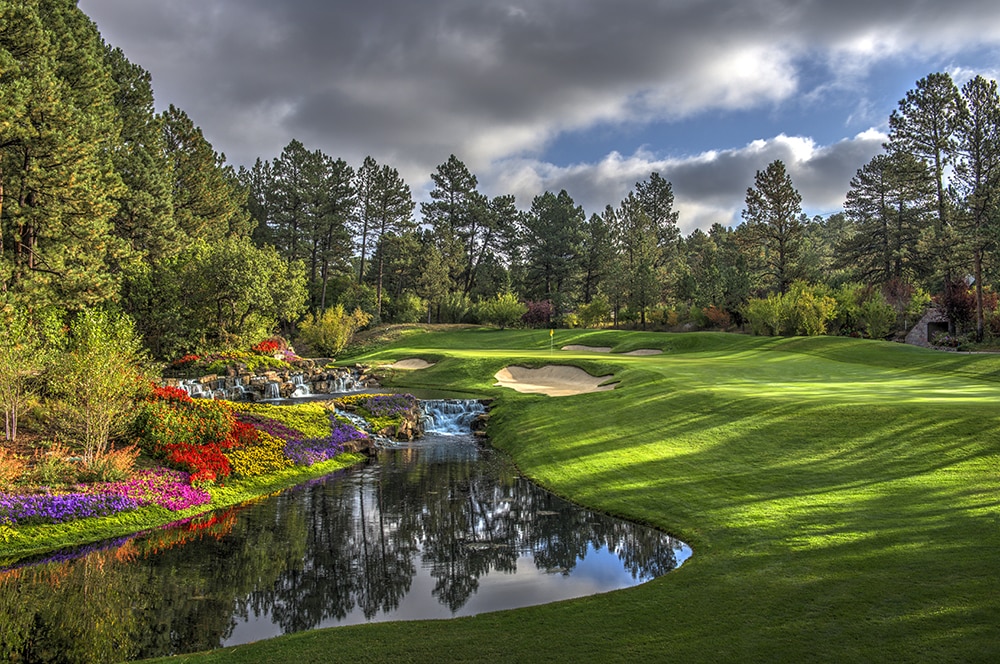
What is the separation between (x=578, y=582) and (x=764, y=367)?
2220 centimetres

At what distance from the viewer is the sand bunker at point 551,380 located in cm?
2738

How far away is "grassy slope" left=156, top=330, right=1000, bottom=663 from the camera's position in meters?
6.06

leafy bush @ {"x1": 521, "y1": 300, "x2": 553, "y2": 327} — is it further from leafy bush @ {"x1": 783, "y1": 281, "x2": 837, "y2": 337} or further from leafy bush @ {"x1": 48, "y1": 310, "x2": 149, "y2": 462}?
leafy bush @ {"x1": 48, "y1": 310, "x2": 149, "y2": 462}

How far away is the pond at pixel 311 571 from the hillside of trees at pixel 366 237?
13609mm

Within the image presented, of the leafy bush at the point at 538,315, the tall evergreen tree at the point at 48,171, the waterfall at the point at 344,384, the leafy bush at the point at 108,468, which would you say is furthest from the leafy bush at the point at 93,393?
the leafy bush at the point at 538,315

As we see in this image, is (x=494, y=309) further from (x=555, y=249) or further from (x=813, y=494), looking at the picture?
(x=813, y=494)

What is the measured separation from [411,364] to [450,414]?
16.8 meters

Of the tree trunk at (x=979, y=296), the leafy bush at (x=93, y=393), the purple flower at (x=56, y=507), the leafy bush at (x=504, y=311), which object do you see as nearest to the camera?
the purple flower at (x=56, y=507)

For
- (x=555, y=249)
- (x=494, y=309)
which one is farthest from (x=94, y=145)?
(x=555, y=249)

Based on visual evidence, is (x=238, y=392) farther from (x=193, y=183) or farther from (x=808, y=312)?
(x=808, y=312)

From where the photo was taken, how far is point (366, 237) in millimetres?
73125

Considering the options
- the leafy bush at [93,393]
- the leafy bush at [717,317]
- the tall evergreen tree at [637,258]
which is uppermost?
the tall evergreen tree at [637,258]

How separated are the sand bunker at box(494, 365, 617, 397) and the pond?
13166 mm

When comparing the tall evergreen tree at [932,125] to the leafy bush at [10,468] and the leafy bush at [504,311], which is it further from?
the leafy bush at [10,468]
